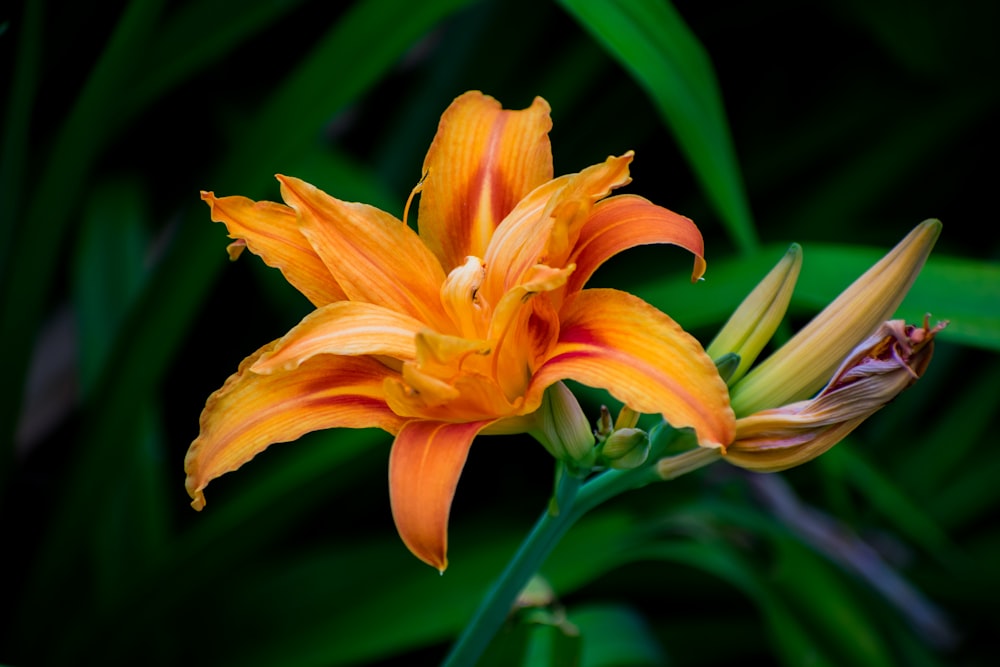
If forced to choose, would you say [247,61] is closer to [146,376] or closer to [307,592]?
[146,376]

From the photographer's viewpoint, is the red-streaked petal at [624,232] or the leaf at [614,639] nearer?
the red-streaked petal at [624,232]

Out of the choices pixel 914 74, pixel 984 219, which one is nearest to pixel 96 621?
pixel 914 74

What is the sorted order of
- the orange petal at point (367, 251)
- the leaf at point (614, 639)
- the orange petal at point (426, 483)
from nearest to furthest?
the orange petal at point (426, 483) → the orange petal at point (367, 251) → the leaf at point (614, 639)

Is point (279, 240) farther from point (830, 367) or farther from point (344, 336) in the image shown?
point (830, 367)

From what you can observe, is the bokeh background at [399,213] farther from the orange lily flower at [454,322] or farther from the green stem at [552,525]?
the orange lily flower at [454,322]

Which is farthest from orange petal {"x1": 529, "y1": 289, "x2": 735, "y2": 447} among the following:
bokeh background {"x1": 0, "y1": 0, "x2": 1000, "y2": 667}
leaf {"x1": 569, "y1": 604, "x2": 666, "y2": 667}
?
leaf {"x1": 569, "y1": 604, "x2": 666, "y2": 667}

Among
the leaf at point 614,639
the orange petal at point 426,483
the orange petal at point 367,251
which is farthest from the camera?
the leaf at point 614,639

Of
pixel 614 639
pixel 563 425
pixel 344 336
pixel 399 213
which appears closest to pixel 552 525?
pixel 563 425

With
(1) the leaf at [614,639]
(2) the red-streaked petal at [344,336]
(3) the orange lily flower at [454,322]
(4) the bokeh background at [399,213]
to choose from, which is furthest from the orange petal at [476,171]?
(1) the leaf at [614,639]
